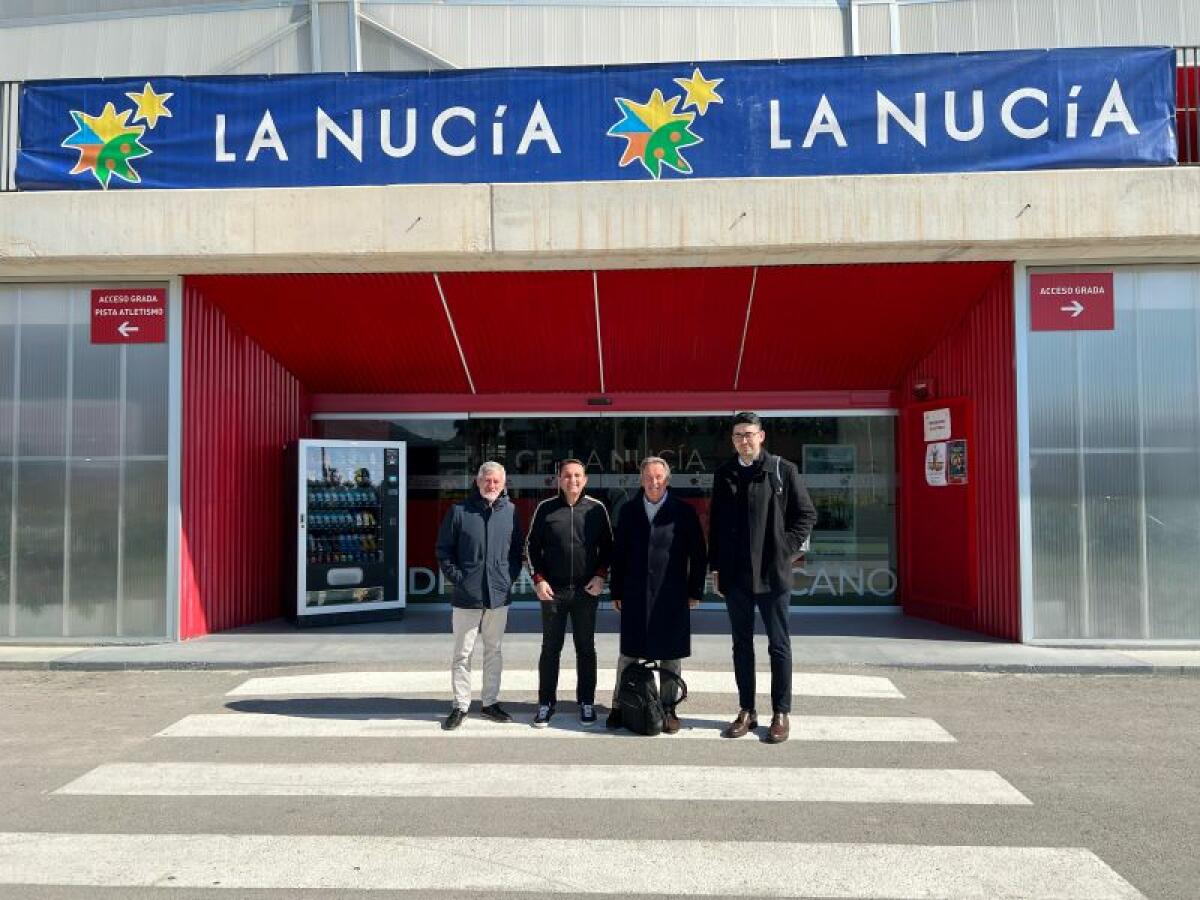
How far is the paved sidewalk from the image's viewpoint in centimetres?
865

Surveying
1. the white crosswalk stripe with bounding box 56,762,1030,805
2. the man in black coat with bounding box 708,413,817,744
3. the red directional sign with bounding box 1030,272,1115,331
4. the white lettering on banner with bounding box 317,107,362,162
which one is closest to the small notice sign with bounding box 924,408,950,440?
the red directional sign with bounding box 1030,272,1115,331

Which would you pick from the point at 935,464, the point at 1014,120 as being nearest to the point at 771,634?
the point at 935,464

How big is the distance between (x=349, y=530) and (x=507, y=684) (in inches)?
168

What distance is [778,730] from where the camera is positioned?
20.0 feet

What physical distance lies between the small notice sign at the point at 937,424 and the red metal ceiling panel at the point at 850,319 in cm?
77

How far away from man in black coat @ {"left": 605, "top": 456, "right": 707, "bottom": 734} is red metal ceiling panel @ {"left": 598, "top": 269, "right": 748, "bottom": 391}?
433 centimetres

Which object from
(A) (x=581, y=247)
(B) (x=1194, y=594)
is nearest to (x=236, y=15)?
(A) (x=581, y=247)

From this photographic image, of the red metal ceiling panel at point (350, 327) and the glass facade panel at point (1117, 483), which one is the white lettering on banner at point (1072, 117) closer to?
the glass facade panel at point (1117, 483)

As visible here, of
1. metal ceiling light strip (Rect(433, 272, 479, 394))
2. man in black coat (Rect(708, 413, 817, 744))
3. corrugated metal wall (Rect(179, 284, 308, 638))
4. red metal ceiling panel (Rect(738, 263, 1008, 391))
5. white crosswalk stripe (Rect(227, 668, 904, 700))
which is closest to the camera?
man in black coat (Rect(708, 413, 817, 744))

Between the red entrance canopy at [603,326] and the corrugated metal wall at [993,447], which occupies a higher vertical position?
the red entrance canopy at [603,326]

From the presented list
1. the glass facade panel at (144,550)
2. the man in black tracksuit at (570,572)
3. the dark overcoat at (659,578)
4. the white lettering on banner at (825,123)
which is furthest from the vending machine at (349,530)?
the white lettering on banner at (825,123)

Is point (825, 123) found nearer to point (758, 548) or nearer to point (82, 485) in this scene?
point (758, 548)

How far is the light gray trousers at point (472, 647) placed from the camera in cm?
650

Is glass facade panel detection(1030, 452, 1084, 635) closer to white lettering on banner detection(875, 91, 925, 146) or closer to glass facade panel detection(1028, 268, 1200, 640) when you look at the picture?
glass facade panel detection(1028, 268, 1200, 640)
